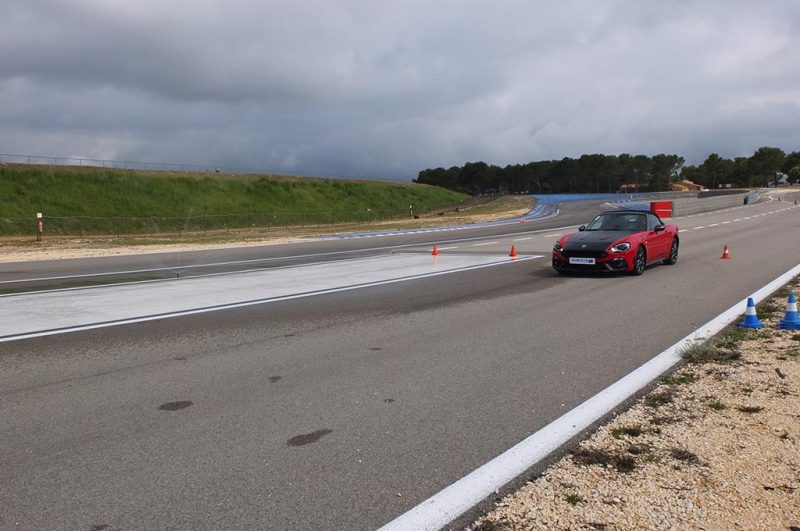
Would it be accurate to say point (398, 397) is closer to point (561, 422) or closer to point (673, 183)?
point (561, 422)

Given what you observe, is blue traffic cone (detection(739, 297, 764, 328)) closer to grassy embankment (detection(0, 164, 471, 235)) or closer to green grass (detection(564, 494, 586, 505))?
green grass (detection(564, 494, 586, 505))

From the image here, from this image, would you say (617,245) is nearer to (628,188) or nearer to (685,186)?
(628,188)

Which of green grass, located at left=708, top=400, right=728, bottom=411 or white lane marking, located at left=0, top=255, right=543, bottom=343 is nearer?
green grass, located at left=708, top=400, right=728, bottom=411

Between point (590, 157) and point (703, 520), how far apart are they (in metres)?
151

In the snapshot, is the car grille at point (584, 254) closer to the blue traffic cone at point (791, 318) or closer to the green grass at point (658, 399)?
the blue traffic cone at point (791, 318)

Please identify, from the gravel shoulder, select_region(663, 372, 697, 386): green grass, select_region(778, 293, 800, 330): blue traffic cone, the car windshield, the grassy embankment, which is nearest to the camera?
the gravel shoulder

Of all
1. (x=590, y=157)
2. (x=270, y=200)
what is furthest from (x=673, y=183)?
(x=270, y=200)

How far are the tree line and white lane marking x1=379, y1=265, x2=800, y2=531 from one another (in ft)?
442

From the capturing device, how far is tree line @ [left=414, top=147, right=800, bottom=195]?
140m

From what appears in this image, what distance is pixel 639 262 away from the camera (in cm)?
1289

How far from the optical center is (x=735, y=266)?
46.3ft

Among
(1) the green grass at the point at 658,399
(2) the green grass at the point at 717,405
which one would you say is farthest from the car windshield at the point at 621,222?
(2) the green grass at the point at 717,405

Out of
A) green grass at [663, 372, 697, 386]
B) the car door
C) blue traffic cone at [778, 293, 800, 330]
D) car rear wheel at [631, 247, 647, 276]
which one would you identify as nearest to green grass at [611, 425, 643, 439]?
green grass at [663, 372, 697, 386]

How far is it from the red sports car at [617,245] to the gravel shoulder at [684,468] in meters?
7.33
